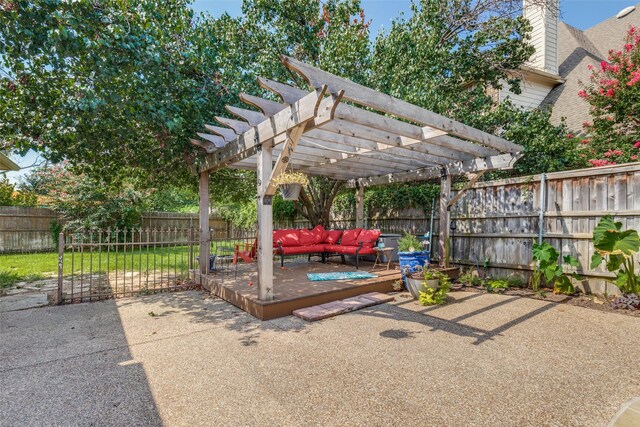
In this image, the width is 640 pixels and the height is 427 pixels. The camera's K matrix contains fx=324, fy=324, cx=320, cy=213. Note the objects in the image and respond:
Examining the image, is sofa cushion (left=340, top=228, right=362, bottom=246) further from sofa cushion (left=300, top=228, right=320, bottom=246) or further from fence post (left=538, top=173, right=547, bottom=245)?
fence post (left=538, top=173, right=547, bottom=245)

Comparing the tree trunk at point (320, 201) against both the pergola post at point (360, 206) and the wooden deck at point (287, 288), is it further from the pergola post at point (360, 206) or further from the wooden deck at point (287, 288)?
the wooden deck at point (287, 288)

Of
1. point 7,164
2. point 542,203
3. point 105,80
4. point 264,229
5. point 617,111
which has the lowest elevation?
point 264,229

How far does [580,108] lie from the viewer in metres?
9.24

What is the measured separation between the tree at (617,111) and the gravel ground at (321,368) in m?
4.48

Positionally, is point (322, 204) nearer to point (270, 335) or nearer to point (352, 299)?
point (352, 299)

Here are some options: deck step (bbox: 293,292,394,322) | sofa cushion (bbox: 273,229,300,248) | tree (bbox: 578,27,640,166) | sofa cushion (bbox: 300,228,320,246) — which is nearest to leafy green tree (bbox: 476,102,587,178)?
tree (bbox: 578,27,640,166)

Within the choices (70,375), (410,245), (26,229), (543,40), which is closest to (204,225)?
(70,375)

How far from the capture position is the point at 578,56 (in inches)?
423

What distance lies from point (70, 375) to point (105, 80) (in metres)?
3.65

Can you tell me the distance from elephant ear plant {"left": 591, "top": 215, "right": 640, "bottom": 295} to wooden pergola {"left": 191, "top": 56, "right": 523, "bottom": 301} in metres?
1.67

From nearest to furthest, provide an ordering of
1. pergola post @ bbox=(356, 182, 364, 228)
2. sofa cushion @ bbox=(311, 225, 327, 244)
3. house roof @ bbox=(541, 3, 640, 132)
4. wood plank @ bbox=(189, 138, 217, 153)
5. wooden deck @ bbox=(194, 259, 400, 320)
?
wooden deck @ bbox=(194, 259, 400, 320)
wood plank @ bbox=(189, 138, 217, 153)
sofa cushion @ bbox=(311, 225, 327, 244)
pergola post @ bbox=(356, 182, 364, 228)
house roof @ bbox=(541, 3, 640, 132)

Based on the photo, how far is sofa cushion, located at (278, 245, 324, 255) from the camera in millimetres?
7034

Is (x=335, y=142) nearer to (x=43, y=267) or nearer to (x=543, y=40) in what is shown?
(x=43, y=267)

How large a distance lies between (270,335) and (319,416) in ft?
5.27
